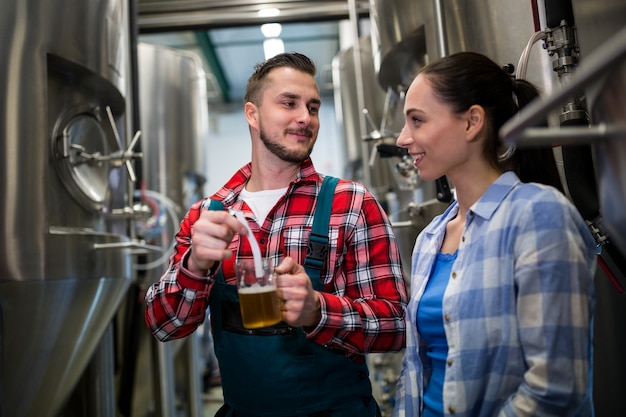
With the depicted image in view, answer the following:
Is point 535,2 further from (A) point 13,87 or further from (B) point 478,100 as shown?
(A) point 13,87

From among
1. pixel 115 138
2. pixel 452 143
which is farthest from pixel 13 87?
pixel 452 143

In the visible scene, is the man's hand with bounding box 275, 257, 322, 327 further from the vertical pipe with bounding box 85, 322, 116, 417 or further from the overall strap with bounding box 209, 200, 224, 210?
the vertical pipe with bounding box 85, 322, 116, 417

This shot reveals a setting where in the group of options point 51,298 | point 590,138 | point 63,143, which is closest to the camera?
point 590,138

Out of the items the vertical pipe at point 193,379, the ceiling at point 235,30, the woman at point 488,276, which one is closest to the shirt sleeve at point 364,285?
the woman at point 488,276

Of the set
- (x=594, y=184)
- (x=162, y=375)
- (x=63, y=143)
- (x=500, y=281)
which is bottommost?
(x=162, y=375)

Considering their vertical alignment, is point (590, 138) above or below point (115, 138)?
below

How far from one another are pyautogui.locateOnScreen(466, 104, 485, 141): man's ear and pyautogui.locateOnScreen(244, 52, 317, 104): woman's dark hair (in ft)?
2.07

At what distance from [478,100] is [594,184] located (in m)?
0.60

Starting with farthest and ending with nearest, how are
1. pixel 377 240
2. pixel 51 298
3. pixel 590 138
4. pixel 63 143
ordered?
pixel 63 143
pixel 51 298
pixel 377 240
pixel 590 138

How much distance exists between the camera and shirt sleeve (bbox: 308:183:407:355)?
5.14 feet

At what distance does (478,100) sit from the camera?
1.42m

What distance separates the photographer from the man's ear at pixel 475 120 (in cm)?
141

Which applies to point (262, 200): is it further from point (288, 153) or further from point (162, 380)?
point (162, 380)

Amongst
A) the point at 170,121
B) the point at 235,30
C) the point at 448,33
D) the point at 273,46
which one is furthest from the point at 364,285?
the point at 273,46
